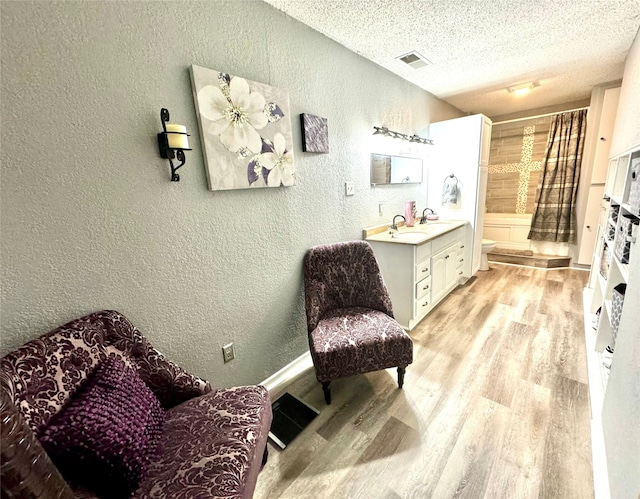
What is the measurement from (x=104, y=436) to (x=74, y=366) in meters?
0.26

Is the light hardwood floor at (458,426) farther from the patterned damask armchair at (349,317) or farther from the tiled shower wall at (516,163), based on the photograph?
the tiled shower wall at (516,163)

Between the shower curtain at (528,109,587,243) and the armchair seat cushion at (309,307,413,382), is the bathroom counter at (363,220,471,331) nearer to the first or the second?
the armchair seat cushion at (309,307,413,382)

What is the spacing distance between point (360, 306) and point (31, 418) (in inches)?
66.1

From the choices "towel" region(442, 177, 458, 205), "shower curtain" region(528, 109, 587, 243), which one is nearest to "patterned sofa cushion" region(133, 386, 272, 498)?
"towel" region(442, 177, 458, 205)

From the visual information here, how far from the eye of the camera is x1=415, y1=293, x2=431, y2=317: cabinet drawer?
2414 mm

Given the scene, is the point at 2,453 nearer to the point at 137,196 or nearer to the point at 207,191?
the point at 137,196

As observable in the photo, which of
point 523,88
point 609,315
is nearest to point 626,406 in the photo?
point 609,315

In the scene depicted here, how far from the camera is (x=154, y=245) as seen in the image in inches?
49.3

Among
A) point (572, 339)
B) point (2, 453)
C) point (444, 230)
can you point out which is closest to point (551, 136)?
point (444, 230)

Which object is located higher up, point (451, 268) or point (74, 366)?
point (74, 366)

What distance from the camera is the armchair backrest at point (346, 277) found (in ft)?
6.36

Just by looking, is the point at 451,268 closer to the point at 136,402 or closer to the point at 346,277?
the point at 346,277

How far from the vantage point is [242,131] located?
1.48m

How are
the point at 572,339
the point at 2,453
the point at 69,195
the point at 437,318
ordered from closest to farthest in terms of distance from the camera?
the point at 2,453, the point at 69,195, the point at 572,339, the point at 437,318
